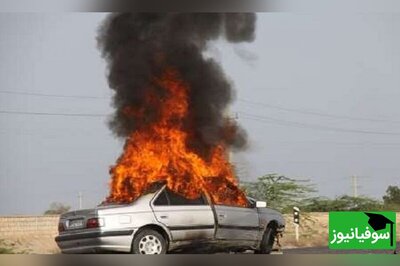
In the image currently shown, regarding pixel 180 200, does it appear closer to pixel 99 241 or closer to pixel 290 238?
pixel 99 241

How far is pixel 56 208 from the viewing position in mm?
5078

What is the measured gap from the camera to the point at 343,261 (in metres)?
5.18

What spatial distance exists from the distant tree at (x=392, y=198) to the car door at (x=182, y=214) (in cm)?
164

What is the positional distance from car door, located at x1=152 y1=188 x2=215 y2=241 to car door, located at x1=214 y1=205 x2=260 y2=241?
0.29 ft

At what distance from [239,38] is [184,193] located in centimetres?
153

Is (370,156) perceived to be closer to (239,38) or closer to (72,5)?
(239,38)

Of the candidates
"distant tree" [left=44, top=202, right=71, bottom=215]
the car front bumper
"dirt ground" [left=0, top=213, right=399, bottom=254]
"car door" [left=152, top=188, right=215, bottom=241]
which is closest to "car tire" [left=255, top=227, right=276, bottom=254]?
"dirt ground" [left=0, top=213, right=399, bottom=254]

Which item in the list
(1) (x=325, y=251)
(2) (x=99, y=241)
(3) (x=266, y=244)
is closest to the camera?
(2) (x=99, y=241)

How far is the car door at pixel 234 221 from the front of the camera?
17.0 feet

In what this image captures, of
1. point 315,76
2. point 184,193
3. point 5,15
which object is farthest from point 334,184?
point 5,15

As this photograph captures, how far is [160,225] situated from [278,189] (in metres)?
1.16

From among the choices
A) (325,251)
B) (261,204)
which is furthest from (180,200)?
(325,251)

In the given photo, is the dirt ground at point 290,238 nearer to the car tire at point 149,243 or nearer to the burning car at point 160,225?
the burning car at point 160,225

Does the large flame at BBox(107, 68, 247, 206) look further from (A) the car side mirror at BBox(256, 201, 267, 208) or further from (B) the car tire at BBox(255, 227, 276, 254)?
(B) the car tire at BBox(255, 227, 276, 254)
